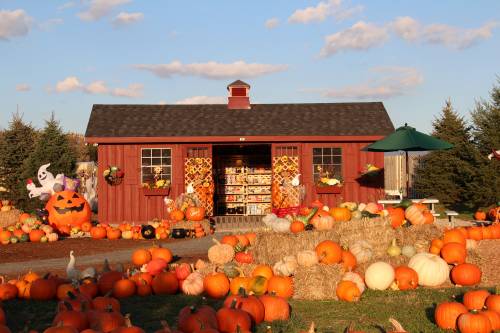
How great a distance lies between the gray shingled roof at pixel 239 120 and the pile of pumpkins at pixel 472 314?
1269cm

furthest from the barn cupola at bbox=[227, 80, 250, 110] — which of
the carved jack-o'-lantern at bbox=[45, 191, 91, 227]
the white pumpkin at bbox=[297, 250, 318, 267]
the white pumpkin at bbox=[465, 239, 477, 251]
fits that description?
the white pumpkin at bbox=[297, 250, 318, 267]

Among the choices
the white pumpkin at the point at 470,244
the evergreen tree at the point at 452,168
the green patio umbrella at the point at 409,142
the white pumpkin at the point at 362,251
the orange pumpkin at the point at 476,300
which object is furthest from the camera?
the evergreen tree at the point at 452,168

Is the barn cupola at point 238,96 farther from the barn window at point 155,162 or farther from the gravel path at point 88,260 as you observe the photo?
the gravel path at point 88,260

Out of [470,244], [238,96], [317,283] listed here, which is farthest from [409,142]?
[238,96]

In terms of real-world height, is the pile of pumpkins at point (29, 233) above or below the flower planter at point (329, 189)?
below

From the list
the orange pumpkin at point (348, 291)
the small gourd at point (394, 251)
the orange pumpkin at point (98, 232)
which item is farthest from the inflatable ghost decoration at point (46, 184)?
the orange pumpkin at point (348, 291)

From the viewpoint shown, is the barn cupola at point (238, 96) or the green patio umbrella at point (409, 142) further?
the barn cupola at point (238, 96)

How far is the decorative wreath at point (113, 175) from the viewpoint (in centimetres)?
1897

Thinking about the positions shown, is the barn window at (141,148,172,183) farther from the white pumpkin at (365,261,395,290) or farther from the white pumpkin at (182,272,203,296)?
the white pumpkin at (365,261,395,290)

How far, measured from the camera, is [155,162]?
19.4 m

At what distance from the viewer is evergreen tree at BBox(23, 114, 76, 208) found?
23.5m

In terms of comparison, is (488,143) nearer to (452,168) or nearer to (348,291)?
(452,168)

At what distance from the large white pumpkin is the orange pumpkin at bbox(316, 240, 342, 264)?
1031 millimetres

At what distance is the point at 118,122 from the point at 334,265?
1306 cm
